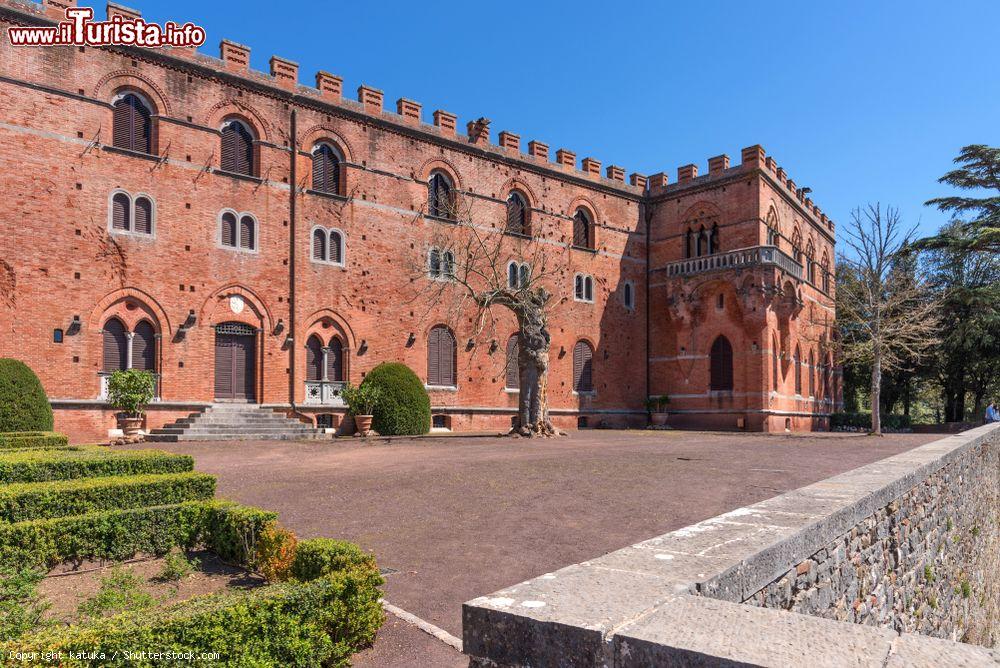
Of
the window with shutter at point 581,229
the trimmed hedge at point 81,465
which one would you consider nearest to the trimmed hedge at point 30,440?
the trimmed hedge at point 81,465

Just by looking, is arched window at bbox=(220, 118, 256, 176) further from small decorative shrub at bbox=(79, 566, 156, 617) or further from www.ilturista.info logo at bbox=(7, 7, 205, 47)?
small decorative shrub at bbox=(79, 566, 156, 617)

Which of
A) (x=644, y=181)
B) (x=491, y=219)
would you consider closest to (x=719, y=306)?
(x=644, y=181)

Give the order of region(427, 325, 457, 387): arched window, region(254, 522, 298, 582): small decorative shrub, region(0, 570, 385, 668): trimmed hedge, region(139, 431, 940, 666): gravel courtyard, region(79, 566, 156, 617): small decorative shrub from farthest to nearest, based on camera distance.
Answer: region(427, 325, 457, 387): arched window < region(139, 431, 940, 666): gravel courtyard < region(254, 522, 298, 582): small decorative shrub < region(79, 566, 156, 617): small decorative shrub < region(0, 570, 385, 668): trimmed hedge

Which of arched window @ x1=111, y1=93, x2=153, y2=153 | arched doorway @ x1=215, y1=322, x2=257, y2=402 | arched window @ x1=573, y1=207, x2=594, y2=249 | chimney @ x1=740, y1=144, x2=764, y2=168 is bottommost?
arched doorway @ x1=215, y1=322, x2=257, y2=402

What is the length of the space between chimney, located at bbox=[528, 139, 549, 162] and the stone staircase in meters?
16.3

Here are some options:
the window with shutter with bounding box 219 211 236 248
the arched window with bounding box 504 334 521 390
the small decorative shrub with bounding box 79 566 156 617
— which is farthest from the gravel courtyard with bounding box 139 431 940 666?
the arched window with bounding box 504 334 521 390

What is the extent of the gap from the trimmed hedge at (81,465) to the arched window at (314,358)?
1339cm

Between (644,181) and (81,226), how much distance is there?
25595 millimetres

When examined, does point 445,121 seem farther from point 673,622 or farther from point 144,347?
point 673,622

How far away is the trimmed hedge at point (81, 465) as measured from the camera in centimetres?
941

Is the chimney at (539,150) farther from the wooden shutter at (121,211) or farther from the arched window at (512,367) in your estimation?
the wooden shutter at (121,211)

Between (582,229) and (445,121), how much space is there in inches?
342

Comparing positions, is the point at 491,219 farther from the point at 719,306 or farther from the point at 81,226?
the point at 81,226

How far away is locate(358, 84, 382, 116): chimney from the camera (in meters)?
26.0
